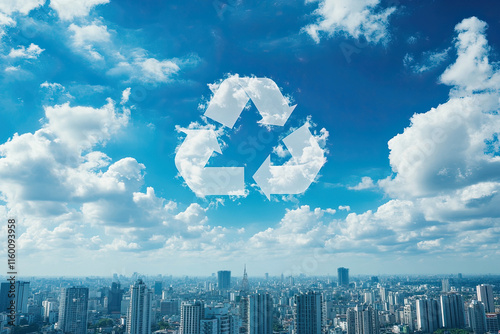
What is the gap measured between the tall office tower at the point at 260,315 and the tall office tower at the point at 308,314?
2.64 ft

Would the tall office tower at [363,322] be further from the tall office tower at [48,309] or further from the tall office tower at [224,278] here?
the tall office tower at [224,278]

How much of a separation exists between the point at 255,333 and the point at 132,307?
3052mm

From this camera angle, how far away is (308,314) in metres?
7.63

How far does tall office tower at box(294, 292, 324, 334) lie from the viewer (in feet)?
24.8

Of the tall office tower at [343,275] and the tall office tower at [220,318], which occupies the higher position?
the tall office tower at [220,318]

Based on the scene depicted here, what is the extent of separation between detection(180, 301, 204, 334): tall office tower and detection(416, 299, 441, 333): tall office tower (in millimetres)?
7824

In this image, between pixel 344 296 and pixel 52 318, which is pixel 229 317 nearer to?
pixel 52 318

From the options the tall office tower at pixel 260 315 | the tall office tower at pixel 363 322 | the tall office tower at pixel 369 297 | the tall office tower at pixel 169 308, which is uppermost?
the tall office tower at pixel 260 315

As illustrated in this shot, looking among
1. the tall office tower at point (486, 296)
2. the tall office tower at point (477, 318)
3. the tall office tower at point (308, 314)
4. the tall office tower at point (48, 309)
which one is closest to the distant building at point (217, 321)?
the tall office tower at point (308, 314)

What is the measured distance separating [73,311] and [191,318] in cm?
494

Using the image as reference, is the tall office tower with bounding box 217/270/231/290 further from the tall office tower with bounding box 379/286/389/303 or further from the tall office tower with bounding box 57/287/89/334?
the tall office tower with bounding box 57/287/89/334

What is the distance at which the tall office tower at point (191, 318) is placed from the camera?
702 cm

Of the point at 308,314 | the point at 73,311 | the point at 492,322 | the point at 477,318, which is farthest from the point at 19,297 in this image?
the point at 492,322

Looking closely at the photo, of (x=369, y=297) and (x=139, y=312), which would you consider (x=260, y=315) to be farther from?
(x=369, y=297)
